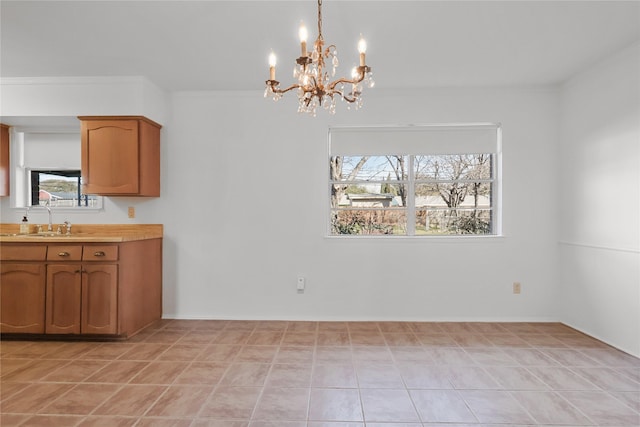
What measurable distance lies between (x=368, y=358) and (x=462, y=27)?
2.56 meters

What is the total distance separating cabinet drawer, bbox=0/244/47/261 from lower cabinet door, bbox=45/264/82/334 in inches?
5.2

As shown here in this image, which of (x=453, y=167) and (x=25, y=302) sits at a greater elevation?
(x=453, y=167)

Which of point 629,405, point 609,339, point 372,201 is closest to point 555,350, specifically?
point 609,339

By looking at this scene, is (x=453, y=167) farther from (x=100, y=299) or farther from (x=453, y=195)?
(x=100, y=299)

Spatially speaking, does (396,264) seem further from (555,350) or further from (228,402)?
(228,402)

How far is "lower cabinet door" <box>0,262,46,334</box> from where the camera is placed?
312 cm

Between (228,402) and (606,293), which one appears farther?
(606,293)

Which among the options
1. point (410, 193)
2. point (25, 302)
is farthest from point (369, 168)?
point (25, 302)

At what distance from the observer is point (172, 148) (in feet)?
12.6

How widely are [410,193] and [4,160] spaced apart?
4431 millimetres

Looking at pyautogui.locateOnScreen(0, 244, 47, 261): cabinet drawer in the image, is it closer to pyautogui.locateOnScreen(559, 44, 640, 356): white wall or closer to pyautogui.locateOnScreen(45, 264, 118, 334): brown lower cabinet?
pyautogui.locateOnScreen(45, 264, 118, 334): brown lower cabinet

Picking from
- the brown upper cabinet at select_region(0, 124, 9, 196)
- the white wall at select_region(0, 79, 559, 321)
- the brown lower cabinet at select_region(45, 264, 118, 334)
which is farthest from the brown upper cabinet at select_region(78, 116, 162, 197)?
the brown upper cabinet at select_region(0, 124, 9, 196)

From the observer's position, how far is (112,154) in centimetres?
346

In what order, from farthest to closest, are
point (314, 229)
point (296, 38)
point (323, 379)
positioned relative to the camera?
point (314, 229), point (296, 38), point (323, 379)
